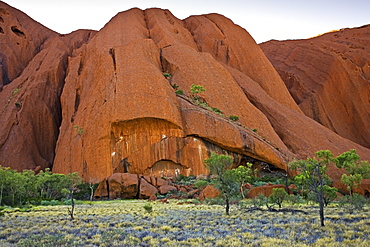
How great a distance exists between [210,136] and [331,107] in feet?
145

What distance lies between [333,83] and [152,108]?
53.4 metres

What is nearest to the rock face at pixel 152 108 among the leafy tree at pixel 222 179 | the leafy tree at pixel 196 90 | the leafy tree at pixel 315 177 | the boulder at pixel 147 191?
the boulder at pixel 147 191

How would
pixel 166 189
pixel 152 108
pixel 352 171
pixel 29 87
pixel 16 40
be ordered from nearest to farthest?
pixel 352 171 → pixel 166 189 → pixel 152 108 → pixel 29 87 → pixel 16 40

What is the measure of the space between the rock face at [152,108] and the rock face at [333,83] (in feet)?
40.1

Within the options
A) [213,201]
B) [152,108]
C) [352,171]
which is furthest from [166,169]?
[352,171]

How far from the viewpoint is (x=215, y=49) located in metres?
78.1

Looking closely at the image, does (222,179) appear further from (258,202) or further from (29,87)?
(29,87)

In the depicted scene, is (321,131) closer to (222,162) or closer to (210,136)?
(210,136)

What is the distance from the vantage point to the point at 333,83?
81.1 metres

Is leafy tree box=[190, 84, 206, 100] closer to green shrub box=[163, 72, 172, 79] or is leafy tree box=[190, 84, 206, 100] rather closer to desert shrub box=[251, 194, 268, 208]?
green shrub box=[163, 72, 172, 79]

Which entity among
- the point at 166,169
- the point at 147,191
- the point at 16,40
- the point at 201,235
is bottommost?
the point at 201,235

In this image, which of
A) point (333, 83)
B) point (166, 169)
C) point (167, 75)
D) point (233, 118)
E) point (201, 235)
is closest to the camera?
point (201, 235)

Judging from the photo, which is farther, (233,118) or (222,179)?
(233,118)

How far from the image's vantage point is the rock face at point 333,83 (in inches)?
3022
